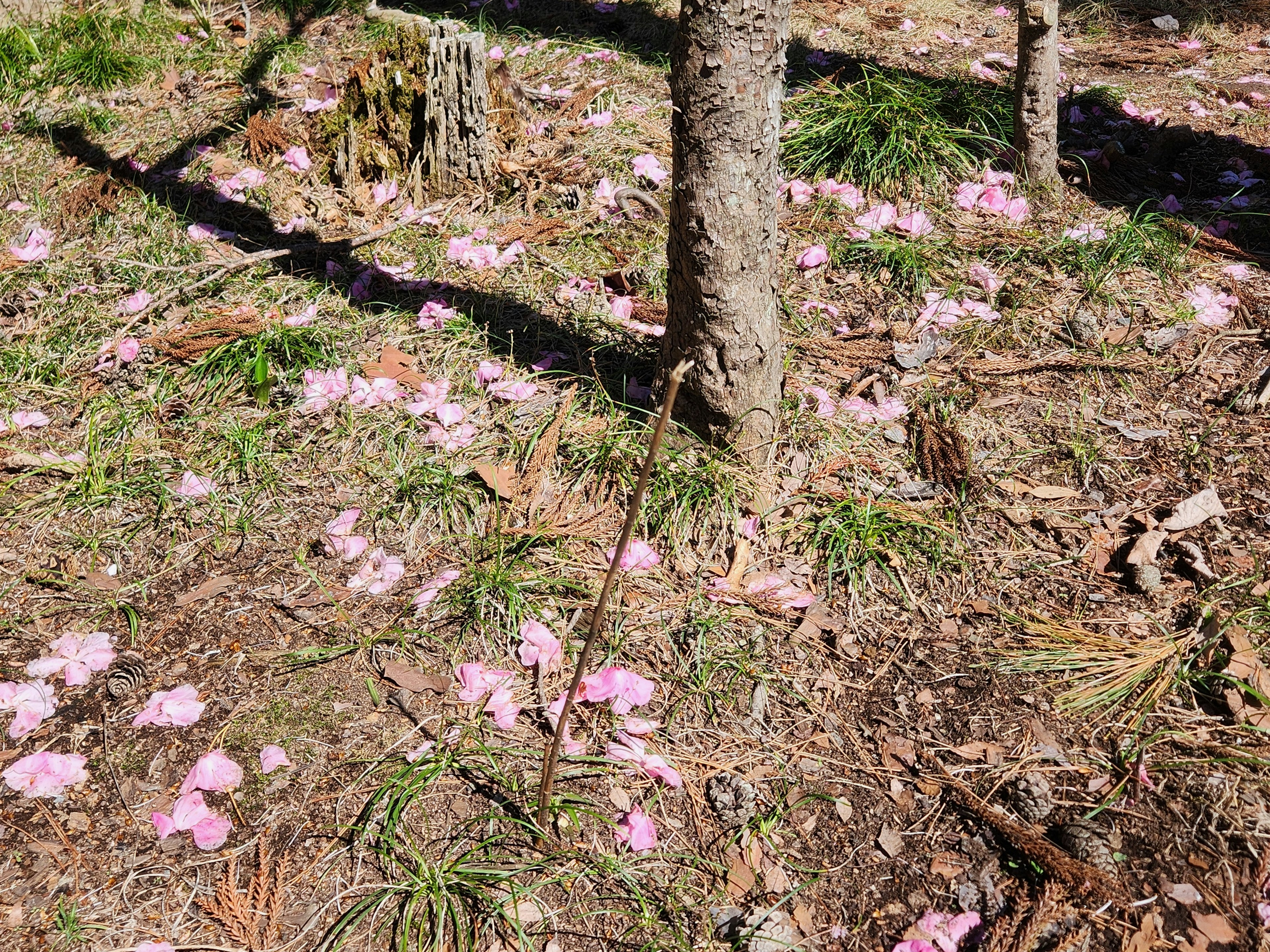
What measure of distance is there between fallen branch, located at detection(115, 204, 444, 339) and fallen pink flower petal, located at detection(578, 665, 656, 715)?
2229mm

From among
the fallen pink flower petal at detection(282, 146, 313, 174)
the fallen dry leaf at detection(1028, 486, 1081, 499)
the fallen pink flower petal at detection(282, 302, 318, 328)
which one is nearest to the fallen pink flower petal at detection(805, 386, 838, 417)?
the fallen dry leaf at detection(1028, 486, 1081, 499)

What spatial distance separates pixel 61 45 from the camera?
194 inches

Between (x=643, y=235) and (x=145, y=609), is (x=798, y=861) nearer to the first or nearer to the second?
(x=145, y=609)

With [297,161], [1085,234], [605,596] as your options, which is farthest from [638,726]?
[297,161]

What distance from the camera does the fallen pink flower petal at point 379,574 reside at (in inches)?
98.3

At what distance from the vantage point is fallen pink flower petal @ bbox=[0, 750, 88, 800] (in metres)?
2.10

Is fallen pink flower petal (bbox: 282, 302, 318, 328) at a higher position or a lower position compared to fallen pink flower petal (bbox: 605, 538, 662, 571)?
higher

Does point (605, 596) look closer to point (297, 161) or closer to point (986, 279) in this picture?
point (986, 279)

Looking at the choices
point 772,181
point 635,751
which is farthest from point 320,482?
point 772,181

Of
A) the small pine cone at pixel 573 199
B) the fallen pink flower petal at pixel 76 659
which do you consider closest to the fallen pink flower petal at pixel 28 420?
the fallen pink flower petal at pixel 76 659

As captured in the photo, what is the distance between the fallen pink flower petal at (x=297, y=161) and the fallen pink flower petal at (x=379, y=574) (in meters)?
2.36

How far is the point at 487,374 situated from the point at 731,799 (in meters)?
1.62

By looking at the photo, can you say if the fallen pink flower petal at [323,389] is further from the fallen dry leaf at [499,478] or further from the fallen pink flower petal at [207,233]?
the fallen pink flower petal at [207,233]

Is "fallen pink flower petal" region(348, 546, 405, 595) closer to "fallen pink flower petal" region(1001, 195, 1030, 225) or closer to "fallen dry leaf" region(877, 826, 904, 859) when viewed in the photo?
"fallen dry leaf" region(877, 826, 904, 859)
